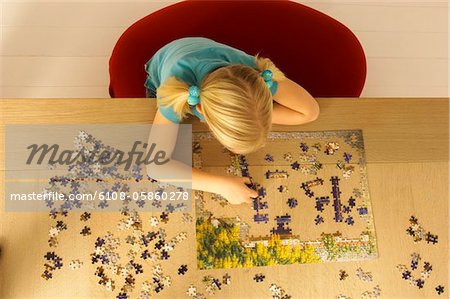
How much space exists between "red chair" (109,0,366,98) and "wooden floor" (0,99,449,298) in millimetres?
308

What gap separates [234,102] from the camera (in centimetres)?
133

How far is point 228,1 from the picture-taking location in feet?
6.80

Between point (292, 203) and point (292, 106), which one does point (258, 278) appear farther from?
point (292, 106)

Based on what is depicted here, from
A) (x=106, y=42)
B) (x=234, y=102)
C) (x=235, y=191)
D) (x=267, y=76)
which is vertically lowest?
(x=235, y=191)

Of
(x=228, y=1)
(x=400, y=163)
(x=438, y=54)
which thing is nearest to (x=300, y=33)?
(x=228, y=1)

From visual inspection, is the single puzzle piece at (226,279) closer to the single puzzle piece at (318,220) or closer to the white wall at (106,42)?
the single puzzle piece at (318,220)

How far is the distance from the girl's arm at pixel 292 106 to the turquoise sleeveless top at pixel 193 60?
0.06 m

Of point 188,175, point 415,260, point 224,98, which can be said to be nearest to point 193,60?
point 224,98

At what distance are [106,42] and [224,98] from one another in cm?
156

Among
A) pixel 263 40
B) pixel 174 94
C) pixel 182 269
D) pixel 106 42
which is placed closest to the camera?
pixel 174 94

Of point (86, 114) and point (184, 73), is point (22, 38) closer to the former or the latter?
point (86, 114)

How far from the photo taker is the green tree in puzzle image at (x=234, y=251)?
5.14ft

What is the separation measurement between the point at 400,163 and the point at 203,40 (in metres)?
0.89

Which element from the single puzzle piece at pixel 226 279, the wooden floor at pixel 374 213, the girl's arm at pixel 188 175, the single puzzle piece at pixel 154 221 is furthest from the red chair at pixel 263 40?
the single puzzle piece at pixel 226 279
